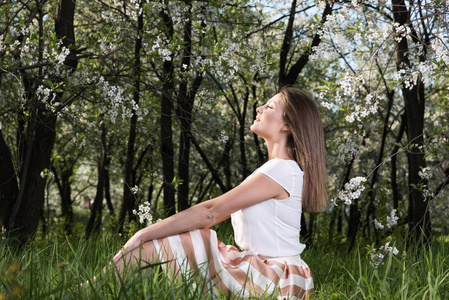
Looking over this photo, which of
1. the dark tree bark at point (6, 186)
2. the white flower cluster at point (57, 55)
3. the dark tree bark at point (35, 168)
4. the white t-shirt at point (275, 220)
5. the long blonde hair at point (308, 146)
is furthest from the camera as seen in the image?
the dark tree bark at point (6, 186)

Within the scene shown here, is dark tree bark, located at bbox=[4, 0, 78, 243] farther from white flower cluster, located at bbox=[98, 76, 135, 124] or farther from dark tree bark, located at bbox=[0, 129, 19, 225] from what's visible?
white flower cluster, located at bbox=[98, 76, 135, 124]

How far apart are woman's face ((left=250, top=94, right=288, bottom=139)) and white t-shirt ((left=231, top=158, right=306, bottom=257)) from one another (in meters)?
0.27

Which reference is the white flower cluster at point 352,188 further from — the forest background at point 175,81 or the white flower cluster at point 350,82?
the white flower cluster at point 350,82

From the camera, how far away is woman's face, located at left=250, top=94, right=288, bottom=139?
10.6 ft

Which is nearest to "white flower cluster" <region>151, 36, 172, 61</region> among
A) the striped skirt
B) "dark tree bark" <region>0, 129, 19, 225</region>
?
the striped skirt

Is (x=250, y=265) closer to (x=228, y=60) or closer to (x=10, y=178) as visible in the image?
(x=228, y=60)

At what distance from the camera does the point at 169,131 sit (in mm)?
6559

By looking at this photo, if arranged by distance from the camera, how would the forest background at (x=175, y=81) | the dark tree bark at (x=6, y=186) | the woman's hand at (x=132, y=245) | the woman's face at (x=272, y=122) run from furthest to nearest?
the dark tree bark at (x=6, y=186)
the forest background at (x=175, y=81)
the woman's face at (x=272, y=122)
the woman's hand at (x=132, y=245)

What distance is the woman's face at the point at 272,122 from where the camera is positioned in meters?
3.22

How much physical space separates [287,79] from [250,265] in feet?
13.3

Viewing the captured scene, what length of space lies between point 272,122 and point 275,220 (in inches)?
25.0

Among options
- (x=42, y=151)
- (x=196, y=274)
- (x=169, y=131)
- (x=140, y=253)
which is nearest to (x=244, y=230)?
(x=196, y=274)

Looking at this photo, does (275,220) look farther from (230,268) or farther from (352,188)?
(352,188)

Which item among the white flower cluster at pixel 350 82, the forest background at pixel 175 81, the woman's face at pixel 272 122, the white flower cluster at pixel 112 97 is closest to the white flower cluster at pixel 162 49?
the forest background at pixel 175 81
